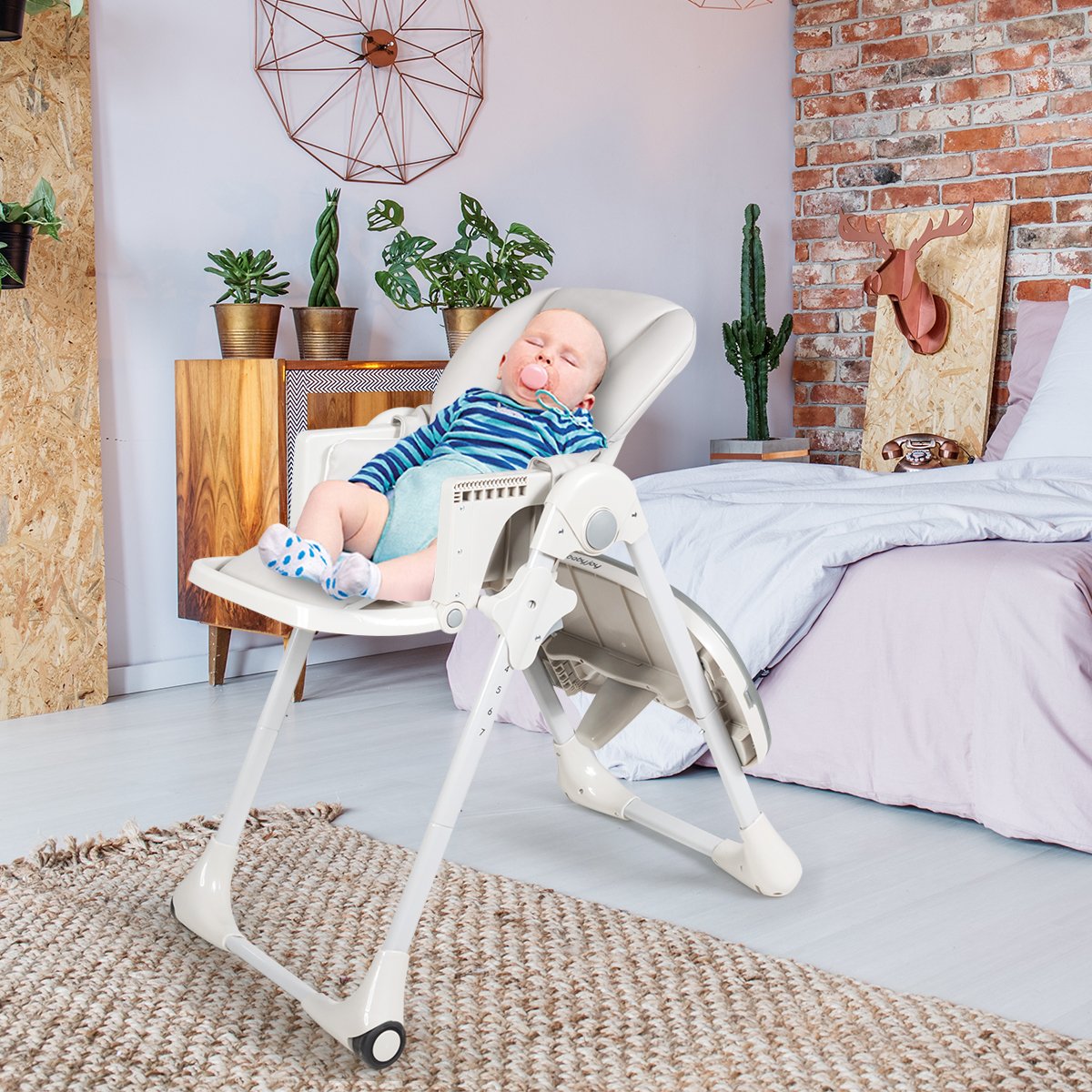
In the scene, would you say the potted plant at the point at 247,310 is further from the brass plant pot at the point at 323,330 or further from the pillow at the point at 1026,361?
the pillow at the point at 1026,361

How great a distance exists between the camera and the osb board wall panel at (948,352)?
14.3 feet

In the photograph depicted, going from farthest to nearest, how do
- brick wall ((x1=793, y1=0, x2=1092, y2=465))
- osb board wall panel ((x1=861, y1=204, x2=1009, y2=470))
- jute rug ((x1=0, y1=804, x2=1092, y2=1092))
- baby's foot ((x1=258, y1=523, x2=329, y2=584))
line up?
osb board wall panel ((x1=861, y1=204, x2=1009, y2=470)) → brick wall ((x1=793, y1=0, x2=1092, y2=465)) → baby's foot ((x1=258, y1=523, x2=329, y2=584)) → jute rug ((x1=0, y1=804, x2=1092, y2=1092))

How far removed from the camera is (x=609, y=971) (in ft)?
5.38

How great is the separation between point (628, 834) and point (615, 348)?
0.80m

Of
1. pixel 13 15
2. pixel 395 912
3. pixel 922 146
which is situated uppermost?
pixel 922 146

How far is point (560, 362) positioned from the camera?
2002mm

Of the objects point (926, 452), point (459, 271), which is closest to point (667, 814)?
point (459, 271)

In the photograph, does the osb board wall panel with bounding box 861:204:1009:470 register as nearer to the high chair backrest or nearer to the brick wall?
the brick wall

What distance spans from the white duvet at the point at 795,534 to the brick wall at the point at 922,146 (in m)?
1.82

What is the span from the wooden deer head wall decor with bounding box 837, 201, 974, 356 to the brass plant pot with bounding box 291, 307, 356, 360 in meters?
1.91

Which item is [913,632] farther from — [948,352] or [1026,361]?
[948,352]

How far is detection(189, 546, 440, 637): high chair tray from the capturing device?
1512 mm

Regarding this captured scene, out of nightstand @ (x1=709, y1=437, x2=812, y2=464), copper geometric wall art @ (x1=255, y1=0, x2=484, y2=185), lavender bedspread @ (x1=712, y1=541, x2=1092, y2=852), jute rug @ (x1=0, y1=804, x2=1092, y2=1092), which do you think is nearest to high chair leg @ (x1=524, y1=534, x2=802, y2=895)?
jute rug @ (x1=0, y1=804, x2=1092, y2=1092)

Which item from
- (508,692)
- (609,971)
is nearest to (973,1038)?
(609,971)
